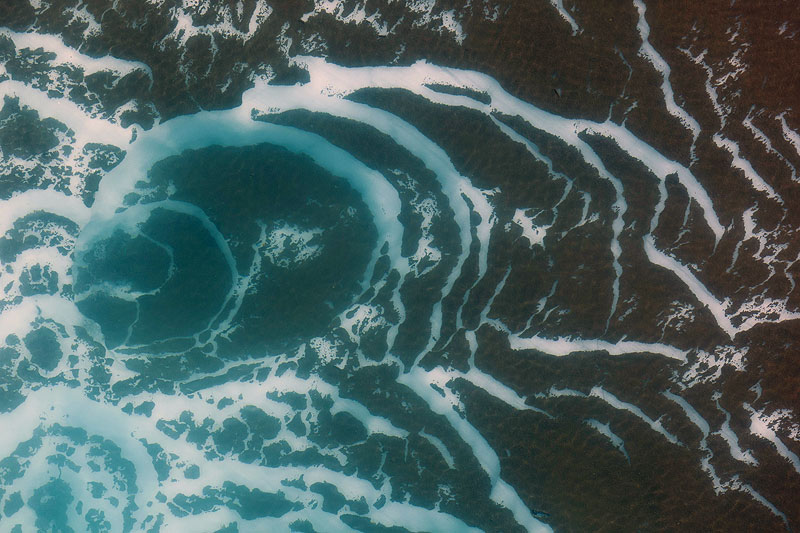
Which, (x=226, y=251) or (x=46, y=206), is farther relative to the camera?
(x=226, y=251)

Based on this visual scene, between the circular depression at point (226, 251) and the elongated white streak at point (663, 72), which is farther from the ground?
the elongated white streak at point (663, 72)

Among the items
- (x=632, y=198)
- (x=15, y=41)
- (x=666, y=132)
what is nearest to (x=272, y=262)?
(x=15, y=41)

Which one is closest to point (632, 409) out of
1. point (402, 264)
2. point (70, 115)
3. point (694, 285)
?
point (694, 285)

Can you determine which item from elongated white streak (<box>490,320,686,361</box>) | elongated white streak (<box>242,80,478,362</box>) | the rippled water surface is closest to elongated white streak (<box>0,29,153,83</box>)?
the rippled water surface

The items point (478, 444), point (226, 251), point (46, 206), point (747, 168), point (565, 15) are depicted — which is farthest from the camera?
point (478, 444)

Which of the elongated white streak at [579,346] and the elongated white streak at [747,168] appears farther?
the elongated white streak at [579,346]

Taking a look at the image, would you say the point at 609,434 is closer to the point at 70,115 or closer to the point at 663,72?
the point at 663,72

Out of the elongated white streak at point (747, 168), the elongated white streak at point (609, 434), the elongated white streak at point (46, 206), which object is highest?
the elongated white streak at point (46, 206)

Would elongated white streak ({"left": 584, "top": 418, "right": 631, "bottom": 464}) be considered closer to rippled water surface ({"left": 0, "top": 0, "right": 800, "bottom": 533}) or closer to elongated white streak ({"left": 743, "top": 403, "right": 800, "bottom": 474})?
rippled water surface ({"left": 0, "top": 0, "right": 800, "bottom": 533})


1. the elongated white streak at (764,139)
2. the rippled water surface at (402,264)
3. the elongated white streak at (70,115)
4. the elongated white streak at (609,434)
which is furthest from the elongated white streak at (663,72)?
the elongated white streak at (70,115)

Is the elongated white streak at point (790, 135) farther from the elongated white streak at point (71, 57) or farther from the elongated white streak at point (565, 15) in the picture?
the elongated white streak at point (71, 57)

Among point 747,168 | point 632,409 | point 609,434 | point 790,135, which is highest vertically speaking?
point 790,135

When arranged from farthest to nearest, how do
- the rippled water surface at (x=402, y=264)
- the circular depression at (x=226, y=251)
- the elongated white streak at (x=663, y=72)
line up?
the circular depression at (x=226, y=251), the rippled water surface at (x=402, y=264), the elongated white streak at (x=663, y=72)
